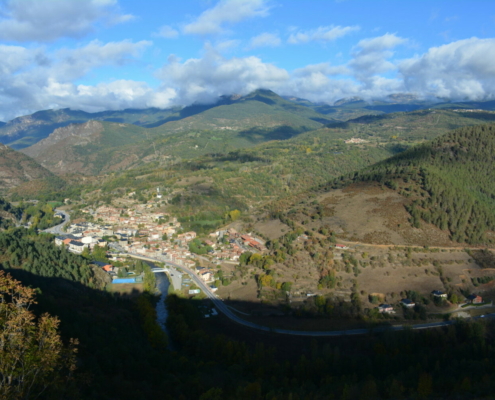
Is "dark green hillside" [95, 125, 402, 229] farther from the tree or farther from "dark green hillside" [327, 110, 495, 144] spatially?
the tree

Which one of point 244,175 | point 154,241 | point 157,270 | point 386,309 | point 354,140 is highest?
point 354,140

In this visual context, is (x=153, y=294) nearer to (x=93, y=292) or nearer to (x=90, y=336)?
(x=93, y=292)

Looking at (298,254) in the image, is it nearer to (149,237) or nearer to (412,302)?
(412,302)

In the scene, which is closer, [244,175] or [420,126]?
[244,175]

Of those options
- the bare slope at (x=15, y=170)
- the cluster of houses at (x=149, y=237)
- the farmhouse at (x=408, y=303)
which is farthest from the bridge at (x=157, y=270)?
the bare slope at (x=15, y=170)

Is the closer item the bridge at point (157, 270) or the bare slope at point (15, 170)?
the bridge at point (157, 270)

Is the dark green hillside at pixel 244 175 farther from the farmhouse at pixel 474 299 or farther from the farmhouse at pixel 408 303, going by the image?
the farmhouse at pixel 474 299

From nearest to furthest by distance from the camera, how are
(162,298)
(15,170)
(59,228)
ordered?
(162,298) → (59,228) → (15,170)

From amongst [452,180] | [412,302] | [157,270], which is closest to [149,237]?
[157,270]

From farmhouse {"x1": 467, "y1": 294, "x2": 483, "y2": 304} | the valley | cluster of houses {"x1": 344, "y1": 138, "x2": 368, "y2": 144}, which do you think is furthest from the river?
cluster of houses {"x1": 344, "y1": 138, "x2": 368, "y2": 144}
